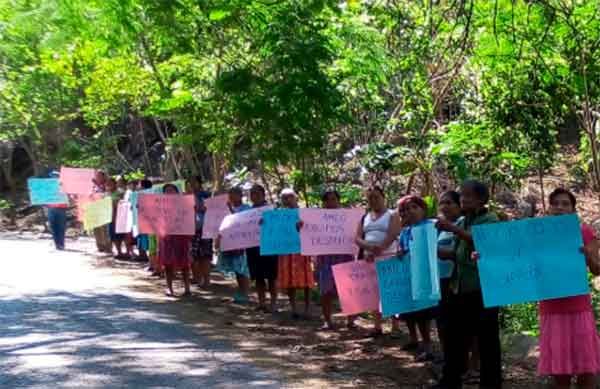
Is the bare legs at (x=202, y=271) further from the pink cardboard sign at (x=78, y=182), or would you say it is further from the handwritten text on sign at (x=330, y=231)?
the pink cardboard sign at (x=78, y=182)

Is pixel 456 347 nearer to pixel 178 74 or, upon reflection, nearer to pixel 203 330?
pixel 203 330

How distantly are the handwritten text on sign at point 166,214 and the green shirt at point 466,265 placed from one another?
19.1ft

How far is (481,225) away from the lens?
591cm

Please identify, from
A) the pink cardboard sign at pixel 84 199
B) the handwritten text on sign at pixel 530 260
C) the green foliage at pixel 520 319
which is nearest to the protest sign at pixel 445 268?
the handwritten text on sign at pixel 530 260

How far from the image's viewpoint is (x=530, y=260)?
5.84 m

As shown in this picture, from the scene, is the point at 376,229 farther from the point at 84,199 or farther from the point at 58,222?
the point at 58,222

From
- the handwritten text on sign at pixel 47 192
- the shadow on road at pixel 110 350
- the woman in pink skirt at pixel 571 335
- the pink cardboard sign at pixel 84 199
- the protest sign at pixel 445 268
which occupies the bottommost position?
the shadow on road at pixel 110 350

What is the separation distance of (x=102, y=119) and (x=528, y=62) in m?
13.1

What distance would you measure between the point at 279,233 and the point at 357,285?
191cm

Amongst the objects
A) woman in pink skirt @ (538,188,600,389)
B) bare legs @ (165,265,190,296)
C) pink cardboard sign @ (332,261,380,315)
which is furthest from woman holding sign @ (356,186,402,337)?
bare legs @ (165,265,190,296)

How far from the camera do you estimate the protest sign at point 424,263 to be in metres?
6.68

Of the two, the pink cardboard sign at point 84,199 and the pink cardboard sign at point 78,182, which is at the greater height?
the pink cardboard sign at point 78,182

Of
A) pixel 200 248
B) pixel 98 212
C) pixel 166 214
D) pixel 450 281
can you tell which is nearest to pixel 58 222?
pixel 98 212

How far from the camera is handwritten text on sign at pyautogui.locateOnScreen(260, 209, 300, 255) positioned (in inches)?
390
